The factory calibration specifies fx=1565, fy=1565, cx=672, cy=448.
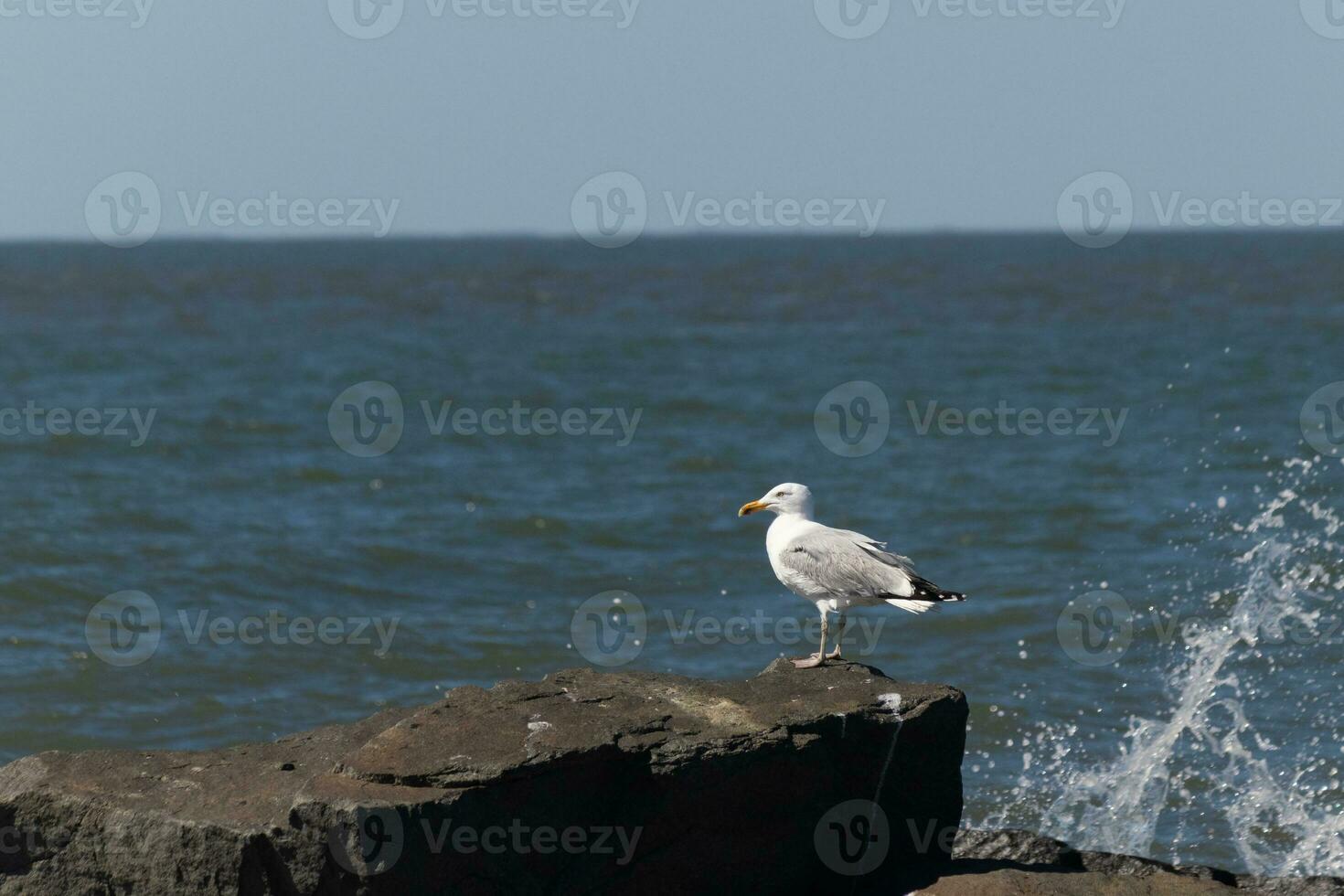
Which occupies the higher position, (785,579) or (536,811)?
(785,579)

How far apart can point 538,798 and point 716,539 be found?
1107 cm

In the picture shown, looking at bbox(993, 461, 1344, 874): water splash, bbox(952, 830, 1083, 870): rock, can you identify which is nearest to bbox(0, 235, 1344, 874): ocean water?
bbox(993, 461, 1344, 874): water splash

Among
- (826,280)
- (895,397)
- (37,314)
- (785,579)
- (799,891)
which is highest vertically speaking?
(826,280)

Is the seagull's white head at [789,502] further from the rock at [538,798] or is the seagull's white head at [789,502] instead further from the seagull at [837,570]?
the rock at [538,798]

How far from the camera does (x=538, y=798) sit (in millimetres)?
5898

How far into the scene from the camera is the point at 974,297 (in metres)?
56.7

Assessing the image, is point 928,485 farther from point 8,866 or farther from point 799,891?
point 8,866

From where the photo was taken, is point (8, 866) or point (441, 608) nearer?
point (8, 866)

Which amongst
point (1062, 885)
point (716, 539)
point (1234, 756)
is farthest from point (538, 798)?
point (716, 539)

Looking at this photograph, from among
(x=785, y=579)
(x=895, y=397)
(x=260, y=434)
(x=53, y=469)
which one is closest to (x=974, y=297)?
(x=895, y=397)

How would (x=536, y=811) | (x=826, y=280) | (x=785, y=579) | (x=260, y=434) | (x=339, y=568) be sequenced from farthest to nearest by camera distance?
(x=826, y=280), (x=260, y=434), (x=339, y=568), (x=785, y=579), (x=536, y=811)

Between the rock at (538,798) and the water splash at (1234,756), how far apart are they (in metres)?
2.60

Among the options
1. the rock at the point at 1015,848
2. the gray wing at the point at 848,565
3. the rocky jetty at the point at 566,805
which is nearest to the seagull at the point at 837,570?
the gray wing at the point at 848,565

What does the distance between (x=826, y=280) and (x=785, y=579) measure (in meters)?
62.9
